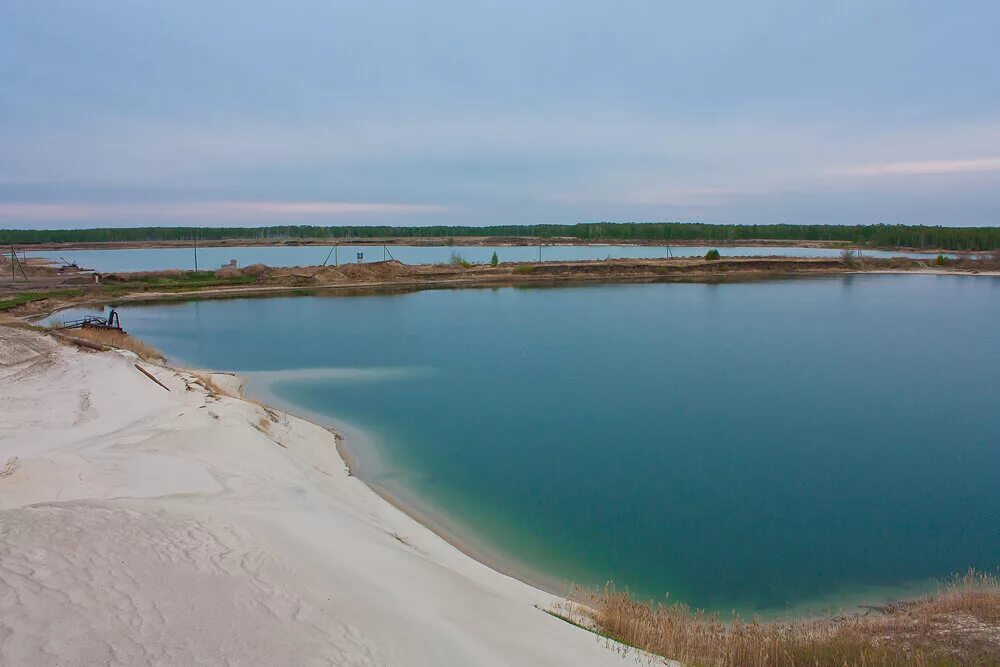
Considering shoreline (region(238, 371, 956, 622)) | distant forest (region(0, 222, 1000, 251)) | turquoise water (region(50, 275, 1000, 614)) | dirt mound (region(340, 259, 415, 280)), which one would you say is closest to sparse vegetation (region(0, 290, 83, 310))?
turquoise water (region(50, 275, 1000, 614))

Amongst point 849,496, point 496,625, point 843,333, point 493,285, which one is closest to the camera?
point 496,625

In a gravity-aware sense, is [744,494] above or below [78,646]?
below

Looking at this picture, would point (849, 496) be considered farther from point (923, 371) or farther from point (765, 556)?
point (923, 371)

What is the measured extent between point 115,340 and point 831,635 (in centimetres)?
1887

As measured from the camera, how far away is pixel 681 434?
500 inches

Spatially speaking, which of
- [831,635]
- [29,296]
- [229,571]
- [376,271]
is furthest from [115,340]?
[376,271]

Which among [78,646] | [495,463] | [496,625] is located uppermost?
[78,646]

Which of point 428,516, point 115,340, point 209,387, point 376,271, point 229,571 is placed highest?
point 376,271

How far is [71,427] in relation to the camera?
1123cm

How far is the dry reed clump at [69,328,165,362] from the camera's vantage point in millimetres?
18000

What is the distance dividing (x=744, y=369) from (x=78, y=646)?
56.8ft

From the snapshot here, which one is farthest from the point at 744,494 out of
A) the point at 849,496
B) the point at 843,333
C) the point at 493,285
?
the point at 493,285

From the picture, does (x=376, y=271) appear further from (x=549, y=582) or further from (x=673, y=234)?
(x=673, y=234)

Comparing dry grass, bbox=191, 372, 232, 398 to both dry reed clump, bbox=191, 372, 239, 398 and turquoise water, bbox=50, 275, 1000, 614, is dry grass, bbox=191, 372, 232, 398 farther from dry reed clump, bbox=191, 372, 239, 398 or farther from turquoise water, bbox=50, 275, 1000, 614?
turquoise water, bbox=50, 275, 1000, 614
